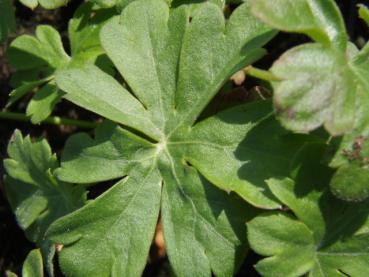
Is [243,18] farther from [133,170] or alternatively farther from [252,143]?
[133,170]

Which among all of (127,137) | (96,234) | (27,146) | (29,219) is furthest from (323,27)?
(29,219)

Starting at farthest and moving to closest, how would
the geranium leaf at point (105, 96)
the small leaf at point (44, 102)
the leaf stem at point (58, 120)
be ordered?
the leaf stem at point (58, 120)
the small leaf at point (44, 102)
the geranium leaf at point (105, 96)

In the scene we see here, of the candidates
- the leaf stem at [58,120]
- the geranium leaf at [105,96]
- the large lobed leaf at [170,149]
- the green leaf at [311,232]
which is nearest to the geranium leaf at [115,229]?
the large lobed leaf at [170,149]

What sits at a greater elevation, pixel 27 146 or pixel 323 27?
pixel 323 27

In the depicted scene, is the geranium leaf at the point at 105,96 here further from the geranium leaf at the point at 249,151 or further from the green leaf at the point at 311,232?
the green leaf at the point at 311,232

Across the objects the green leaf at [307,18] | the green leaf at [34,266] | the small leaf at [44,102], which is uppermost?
the green leaf at [307,18]

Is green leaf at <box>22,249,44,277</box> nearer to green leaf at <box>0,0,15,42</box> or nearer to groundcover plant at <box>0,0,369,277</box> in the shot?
groundcover plant at <box>0,0,369,277</box>

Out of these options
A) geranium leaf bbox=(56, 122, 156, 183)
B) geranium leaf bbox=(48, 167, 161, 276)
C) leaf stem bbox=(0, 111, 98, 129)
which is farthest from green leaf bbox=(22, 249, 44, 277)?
leaf stem bbox=(0, 111, 98, 129)

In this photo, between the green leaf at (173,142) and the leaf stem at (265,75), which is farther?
the green leaf at (173,142)
